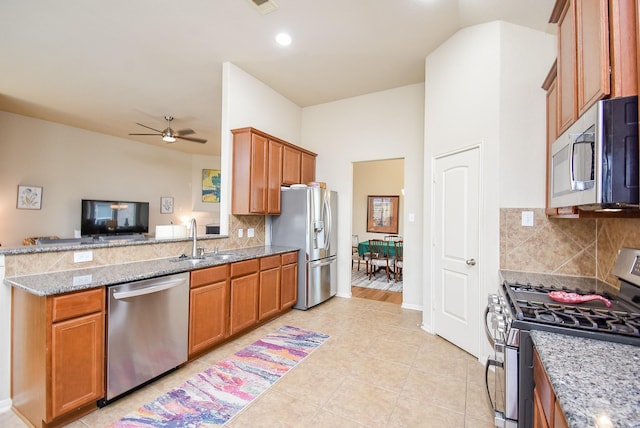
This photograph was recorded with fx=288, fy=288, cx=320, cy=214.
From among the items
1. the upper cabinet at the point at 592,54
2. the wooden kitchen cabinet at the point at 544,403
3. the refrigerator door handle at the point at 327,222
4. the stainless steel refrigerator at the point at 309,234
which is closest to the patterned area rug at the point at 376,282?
the stainless steel refrigerator at the point at 309,234

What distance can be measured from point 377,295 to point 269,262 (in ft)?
7.11

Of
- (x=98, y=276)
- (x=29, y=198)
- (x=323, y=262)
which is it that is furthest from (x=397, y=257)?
(x=29, y=198)

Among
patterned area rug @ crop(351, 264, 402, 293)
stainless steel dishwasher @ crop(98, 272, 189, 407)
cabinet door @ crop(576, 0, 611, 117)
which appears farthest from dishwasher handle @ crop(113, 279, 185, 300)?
patterned area rug @ crop(351, 264, 402, 293)

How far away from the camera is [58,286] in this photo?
1760 millimetres

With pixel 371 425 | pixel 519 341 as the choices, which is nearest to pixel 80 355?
pixel 371 425

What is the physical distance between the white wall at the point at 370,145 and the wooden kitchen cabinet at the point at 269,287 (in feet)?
4.60

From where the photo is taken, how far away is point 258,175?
146 inches

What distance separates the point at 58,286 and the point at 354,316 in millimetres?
3024

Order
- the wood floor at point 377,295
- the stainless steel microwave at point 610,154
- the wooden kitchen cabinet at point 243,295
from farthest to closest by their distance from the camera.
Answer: the wood floor at point 377,295 → the wooden kitchen cabinet at point 243,295 → the stainless steel microwave at point 610,154

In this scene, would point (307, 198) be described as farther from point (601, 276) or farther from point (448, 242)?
point (601, 276)

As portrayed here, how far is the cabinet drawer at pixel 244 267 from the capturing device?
299 cm

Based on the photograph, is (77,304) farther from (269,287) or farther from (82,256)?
(269,287)

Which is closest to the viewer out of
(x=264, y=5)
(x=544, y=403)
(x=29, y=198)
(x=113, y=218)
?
(x=544, y=403)

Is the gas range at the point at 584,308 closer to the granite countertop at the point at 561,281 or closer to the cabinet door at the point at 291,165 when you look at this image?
the granite countertop at the point at 561,281
